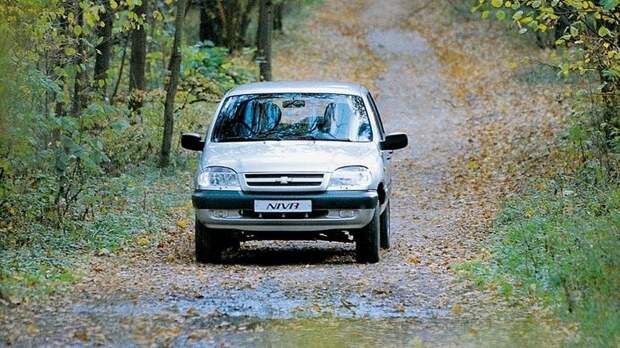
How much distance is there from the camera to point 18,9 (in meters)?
11.3

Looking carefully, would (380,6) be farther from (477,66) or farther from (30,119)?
(30,119)

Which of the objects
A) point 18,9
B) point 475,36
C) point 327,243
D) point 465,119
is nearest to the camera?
point 18,9

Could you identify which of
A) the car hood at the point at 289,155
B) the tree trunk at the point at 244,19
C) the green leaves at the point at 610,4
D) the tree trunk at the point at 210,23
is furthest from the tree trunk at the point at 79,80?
the tree trunk at the point at 244,19

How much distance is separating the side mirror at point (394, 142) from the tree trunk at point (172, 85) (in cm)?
666

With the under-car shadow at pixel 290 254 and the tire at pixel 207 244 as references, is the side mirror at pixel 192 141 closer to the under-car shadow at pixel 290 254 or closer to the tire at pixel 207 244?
the tire at pixel 207 244

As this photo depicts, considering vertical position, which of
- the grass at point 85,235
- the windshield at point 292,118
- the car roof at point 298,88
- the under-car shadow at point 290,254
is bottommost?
the under-car shadow at point 290,254

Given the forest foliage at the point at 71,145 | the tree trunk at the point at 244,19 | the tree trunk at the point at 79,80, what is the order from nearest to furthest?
the forest foliage at the point at 71,145 < the tree trunk at the point at 79,80 < the tree trunk at the point at 244,19

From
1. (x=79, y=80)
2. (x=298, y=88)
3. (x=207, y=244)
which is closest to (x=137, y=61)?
(x=79, y=80)

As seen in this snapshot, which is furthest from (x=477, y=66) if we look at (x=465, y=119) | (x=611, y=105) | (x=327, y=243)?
(x=327, y=243)

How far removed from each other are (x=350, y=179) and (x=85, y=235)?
337 cm

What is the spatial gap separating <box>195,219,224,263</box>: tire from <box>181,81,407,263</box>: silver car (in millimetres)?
10

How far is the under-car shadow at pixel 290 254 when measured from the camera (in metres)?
12.0

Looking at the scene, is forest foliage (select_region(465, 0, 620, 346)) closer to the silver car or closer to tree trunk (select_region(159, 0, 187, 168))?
the silver car

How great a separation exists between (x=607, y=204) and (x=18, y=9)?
21.6 ft
